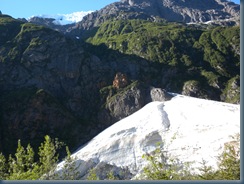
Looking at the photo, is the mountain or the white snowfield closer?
the white snowfield

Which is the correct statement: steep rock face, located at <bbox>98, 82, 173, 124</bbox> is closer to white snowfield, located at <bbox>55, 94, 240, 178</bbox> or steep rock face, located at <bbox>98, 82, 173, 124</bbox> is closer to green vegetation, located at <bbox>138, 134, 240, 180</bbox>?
white snowfield, located at <bbox>55, 94, 240, 178</bbox>

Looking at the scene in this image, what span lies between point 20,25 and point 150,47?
4598cm

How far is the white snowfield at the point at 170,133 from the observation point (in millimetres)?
51781

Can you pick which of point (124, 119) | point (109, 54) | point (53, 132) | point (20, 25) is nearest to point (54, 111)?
point (53, 132)

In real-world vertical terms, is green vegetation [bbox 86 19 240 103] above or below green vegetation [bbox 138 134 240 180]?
above

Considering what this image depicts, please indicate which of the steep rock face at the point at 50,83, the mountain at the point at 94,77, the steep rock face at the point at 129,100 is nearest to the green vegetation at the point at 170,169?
the mountain at the point at 94,77

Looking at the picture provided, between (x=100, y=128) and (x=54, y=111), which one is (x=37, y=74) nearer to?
(x=54, y=111)

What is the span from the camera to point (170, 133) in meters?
58.5

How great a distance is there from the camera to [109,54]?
107 meters

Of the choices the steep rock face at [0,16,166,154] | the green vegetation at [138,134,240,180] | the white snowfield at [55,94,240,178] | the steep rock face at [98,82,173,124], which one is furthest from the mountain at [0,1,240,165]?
the green vegetation at [138,134,240,180]

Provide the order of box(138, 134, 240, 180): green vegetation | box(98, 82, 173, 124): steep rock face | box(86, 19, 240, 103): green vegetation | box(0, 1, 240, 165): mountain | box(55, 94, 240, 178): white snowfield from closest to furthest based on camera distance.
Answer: box(138, 134, 240, 180): green vegetation → box(55, 94, 240, 178): white snowfield → box(0, 1, 240, 165): mountain → box(98, 82, 173, 124): steep rock face → box(86, 19, 240, 103): green vegetation

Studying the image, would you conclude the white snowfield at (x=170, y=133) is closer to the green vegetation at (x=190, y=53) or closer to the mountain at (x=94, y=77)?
the mountain at (x=94, y=77)

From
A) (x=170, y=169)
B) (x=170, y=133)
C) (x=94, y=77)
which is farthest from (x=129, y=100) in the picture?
(x=170, y=169)

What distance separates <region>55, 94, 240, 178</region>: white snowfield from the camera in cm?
5178
